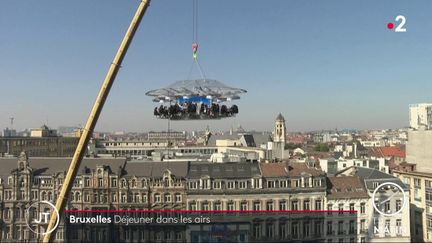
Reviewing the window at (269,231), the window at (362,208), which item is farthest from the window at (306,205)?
the window at (362,208)

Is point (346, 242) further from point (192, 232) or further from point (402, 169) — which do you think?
point (192, 232)

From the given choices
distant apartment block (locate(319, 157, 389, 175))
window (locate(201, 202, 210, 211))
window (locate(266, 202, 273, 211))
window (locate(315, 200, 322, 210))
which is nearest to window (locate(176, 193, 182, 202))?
window (locate(201, 202, 210, 211))

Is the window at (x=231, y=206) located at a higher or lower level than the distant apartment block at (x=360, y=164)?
lower

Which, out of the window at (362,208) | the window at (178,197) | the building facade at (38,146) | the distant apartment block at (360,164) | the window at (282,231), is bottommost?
the window at (282,231)

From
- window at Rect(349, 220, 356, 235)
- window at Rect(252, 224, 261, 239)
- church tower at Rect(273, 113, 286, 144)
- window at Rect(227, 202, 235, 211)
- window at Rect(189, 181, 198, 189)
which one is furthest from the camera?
church tower at Rect(273, 113, 286, 144)

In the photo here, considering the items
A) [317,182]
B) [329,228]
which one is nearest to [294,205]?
[317,182]

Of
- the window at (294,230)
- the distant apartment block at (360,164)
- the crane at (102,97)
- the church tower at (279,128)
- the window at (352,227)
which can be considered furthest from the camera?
the church tower at (279,128)

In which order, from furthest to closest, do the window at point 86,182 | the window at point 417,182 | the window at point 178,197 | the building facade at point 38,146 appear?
the building facade at point 38,146 → the window at point 417,182 → the window at point 86,182 → the window at point 178,197

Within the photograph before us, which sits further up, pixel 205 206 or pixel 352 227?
pixel 205 206

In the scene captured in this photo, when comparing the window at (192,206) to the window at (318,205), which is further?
the window at (318,205)

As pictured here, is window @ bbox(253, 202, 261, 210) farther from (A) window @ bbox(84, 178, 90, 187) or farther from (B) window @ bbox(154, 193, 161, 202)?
(A) window @ bbox(84, 178, 90, 187)

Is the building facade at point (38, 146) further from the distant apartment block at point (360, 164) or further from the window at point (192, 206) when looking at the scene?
the distant apartment block at point (360, 164)

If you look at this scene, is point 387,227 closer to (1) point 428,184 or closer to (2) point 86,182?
(1) point 428,184
